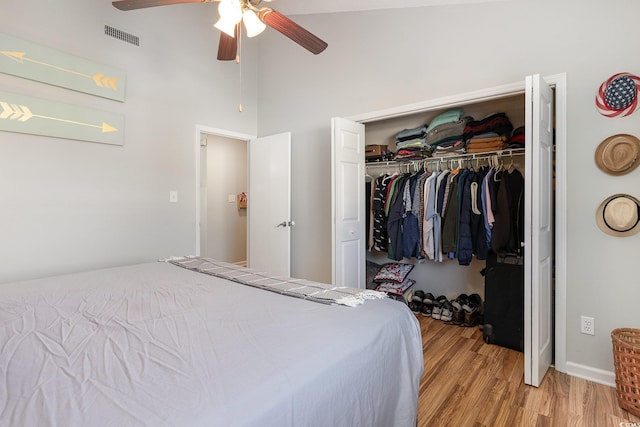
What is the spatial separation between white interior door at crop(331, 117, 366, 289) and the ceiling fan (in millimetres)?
1009

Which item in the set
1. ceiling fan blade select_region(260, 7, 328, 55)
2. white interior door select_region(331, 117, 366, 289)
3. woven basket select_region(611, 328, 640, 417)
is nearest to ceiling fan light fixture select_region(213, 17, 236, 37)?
ceiling fan blade select_region(260, 7, 328, 55)

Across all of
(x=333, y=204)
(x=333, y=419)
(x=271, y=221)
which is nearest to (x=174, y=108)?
(x=271, y=221)

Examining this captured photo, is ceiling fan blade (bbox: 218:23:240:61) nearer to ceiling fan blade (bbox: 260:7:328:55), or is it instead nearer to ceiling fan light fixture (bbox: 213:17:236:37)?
ceiling fan light fixture (bbox: 213:17:236:37)

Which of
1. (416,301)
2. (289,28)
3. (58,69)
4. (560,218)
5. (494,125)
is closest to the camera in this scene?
(289,28)

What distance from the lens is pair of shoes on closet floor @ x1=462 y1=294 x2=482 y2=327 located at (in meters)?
3.01

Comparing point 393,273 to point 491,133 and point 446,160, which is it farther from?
point 491,133

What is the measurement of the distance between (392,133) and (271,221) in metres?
1.73

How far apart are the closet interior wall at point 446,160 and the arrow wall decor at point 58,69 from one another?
257cm

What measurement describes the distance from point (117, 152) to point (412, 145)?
9.01 feet

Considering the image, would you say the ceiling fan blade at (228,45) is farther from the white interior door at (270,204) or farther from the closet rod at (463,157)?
the closet rod at (463,157)

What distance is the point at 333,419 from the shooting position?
898 mm

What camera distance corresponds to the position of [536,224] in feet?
6.35

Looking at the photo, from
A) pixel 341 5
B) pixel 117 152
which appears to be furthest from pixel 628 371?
pixel 117 152

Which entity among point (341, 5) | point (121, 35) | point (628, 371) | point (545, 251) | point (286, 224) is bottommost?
point (628, 371)
